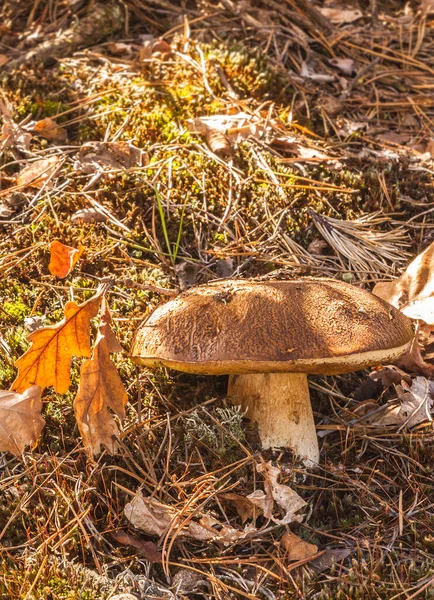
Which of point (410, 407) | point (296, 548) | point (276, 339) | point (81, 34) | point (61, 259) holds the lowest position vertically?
point (410, 407)

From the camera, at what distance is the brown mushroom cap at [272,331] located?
2.38 metres

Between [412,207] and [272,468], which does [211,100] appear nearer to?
[412,207]

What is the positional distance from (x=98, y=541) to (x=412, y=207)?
2456 millimetres

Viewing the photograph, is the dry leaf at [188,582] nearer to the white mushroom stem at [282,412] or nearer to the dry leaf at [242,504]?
the dry leaf at [242,504]

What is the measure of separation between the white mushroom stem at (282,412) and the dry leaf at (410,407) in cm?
40

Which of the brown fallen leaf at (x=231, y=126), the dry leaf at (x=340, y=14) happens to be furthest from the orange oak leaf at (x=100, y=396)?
the dry leaf at (x=340, y=14)

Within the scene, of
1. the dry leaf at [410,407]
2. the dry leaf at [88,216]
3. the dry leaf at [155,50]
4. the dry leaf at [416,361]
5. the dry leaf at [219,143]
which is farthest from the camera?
the dry leaf at [155,50]

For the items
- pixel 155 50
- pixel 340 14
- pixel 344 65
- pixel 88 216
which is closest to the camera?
pixel 88 216

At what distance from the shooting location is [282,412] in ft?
9.09

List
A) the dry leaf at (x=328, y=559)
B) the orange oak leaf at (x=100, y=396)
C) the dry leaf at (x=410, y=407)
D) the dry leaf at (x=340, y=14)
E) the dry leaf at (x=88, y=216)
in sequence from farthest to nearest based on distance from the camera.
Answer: the dry leaf at (x=340, y=14) → the dry leaf at (x=88, y=216) → the dry leaf at (x=410, y=407) → the orange oak leaf at (x=100, y=396) → the dry leaf at (x=328, y=559)

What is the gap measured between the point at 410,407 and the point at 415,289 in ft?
2.01

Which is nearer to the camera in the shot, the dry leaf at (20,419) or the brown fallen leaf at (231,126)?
the dry leaf at (20,419)

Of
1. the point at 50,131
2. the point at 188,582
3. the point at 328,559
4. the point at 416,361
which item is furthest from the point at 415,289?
the point at 50,131

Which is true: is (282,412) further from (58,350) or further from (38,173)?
(38,173)
